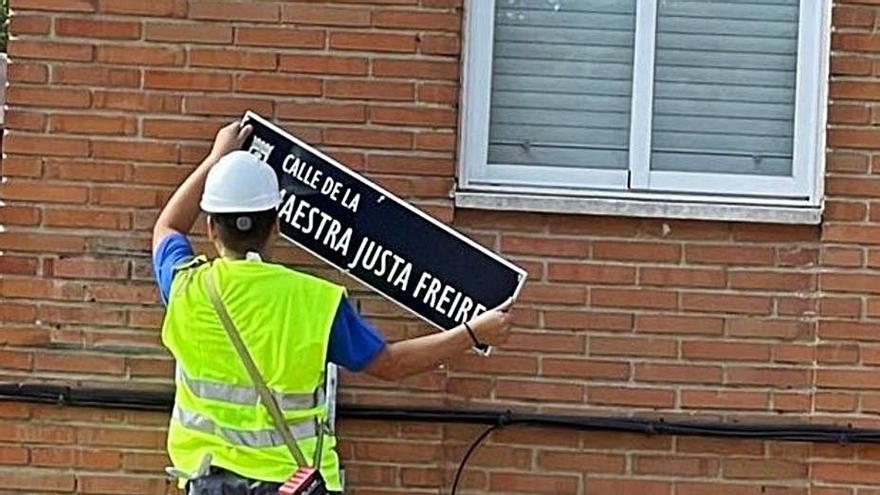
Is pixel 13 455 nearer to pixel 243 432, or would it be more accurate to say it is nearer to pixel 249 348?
pixel 243 432

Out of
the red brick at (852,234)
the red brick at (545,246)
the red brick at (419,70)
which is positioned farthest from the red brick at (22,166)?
the red brick at (852,234)

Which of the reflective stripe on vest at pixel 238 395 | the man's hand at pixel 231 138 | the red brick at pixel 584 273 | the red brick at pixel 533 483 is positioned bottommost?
the red brick at pixel 533 483

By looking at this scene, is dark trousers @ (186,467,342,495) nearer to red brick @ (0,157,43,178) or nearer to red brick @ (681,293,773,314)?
red brick @ (0,157,43,178)

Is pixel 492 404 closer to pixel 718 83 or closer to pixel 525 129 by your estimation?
pixel 525 129

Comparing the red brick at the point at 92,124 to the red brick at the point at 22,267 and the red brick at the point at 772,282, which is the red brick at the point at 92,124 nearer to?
the red brick at the point at 22,267

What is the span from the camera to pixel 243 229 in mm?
3701

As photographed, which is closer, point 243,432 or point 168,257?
point 243,432

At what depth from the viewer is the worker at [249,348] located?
3645mm

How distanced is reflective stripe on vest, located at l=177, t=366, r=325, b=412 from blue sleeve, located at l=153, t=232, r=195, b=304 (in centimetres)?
30

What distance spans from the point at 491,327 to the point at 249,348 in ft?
2.35

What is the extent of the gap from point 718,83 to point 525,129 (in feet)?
2.24

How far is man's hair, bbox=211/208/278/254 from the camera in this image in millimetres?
3695

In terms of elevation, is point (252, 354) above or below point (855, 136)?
below

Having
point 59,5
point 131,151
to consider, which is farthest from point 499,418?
point 59,5
